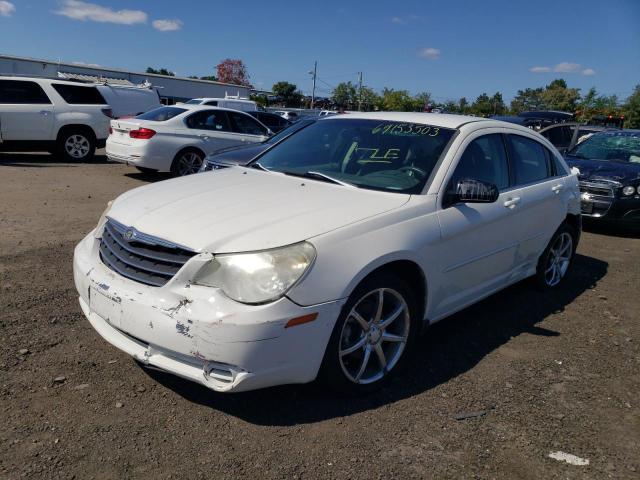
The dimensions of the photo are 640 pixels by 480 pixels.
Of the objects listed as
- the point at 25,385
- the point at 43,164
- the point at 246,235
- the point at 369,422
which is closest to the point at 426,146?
the point at 246,235

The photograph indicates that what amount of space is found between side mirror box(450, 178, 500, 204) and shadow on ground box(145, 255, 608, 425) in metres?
1.11

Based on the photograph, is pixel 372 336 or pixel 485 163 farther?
pixel 485 163

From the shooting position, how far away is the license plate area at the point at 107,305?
2.88 metres

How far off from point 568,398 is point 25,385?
3.23m

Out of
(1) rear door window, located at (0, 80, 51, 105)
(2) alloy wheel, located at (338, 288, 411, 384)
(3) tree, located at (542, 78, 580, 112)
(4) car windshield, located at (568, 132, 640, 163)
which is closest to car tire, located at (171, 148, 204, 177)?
(1) rear door window, located at (0, 80, 51, 105)

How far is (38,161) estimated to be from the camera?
1284 centimetres

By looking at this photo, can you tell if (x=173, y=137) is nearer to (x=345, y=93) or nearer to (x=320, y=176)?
(x=320, y=176)

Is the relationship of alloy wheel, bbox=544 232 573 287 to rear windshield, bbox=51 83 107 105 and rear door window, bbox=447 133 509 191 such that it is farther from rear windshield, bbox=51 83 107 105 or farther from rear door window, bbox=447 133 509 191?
rear windshield, bbox=51 83 107 105

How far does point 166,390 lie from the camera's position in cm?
317

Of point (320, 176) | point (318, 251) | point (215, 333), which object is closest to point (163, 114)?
point (320, 176)

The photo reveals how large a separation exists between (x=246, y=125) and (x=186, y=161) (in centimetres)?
175

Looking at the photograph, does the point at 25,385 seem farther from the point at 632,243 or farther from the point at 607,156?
the point at 607,156

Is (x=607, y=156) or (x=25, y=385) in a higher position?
(x=607, y=156)

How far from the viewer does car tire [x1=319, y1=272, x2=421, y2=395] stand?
2.96 m
